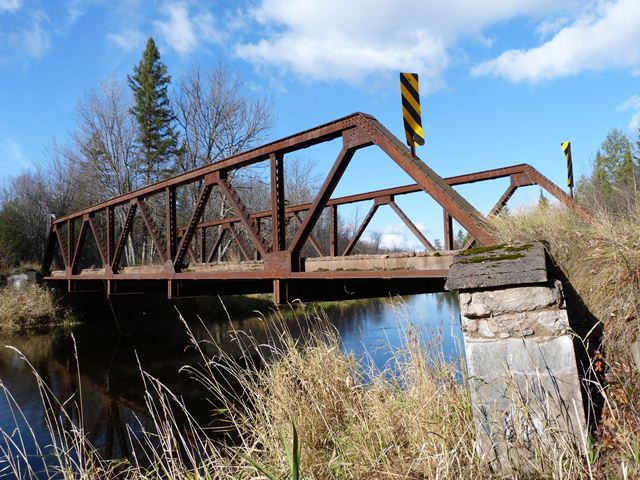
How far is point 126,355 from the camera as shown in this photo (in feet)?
39.7

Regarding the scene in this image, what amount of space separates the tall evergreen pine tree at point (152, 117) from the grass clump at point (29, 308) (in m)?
14.7

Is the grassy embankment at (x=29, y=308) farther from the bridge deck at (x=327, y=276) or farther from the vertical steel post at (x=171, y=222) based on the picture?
the vertical steel post at (x=171, y=222)

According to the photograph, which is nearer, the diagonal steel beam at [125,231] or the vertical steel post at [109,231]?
the diagonal steel beam at [125,231]

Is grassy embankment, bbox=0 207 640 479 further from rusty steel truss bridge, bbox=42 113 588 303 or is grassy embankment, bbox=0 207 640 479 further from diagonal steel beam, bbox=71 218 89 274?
diagonal steel beam, bbox=71 218 89 274

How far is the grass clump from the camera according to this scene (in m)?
15.4

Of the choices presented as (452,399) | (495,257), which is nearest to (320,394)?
(452,399)

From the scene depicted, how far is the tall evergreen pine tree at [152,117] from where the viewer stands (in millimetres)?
30953

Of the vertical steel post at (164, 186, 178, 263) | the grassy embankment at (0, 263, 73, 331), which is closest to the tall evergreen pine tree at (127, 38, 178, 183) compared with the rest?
the grassy embankment at (0, 263, 73, 331)

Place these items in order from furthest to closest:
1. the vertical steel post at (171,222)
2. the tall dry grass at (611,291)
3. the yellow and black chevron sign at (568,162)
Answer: the vertical steel post at (171,222) < the yellow and black chevron sign at (568,162) < the tall dry grass at (611,291)

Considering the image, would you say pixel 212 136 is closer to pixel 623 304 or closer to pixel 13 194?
pixel 13 194

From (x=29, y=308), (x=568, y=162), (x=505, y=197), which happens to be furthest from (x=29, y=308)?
(x=568, y=162)

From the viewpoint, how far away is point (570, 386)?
245cm

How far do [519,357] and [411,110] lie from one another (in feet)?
8.53

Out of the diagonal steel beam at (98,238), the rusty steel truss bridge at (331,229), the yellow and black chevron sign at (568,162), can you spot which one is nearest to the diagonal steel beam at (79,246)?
the diagonal steel beam at (98,238)
